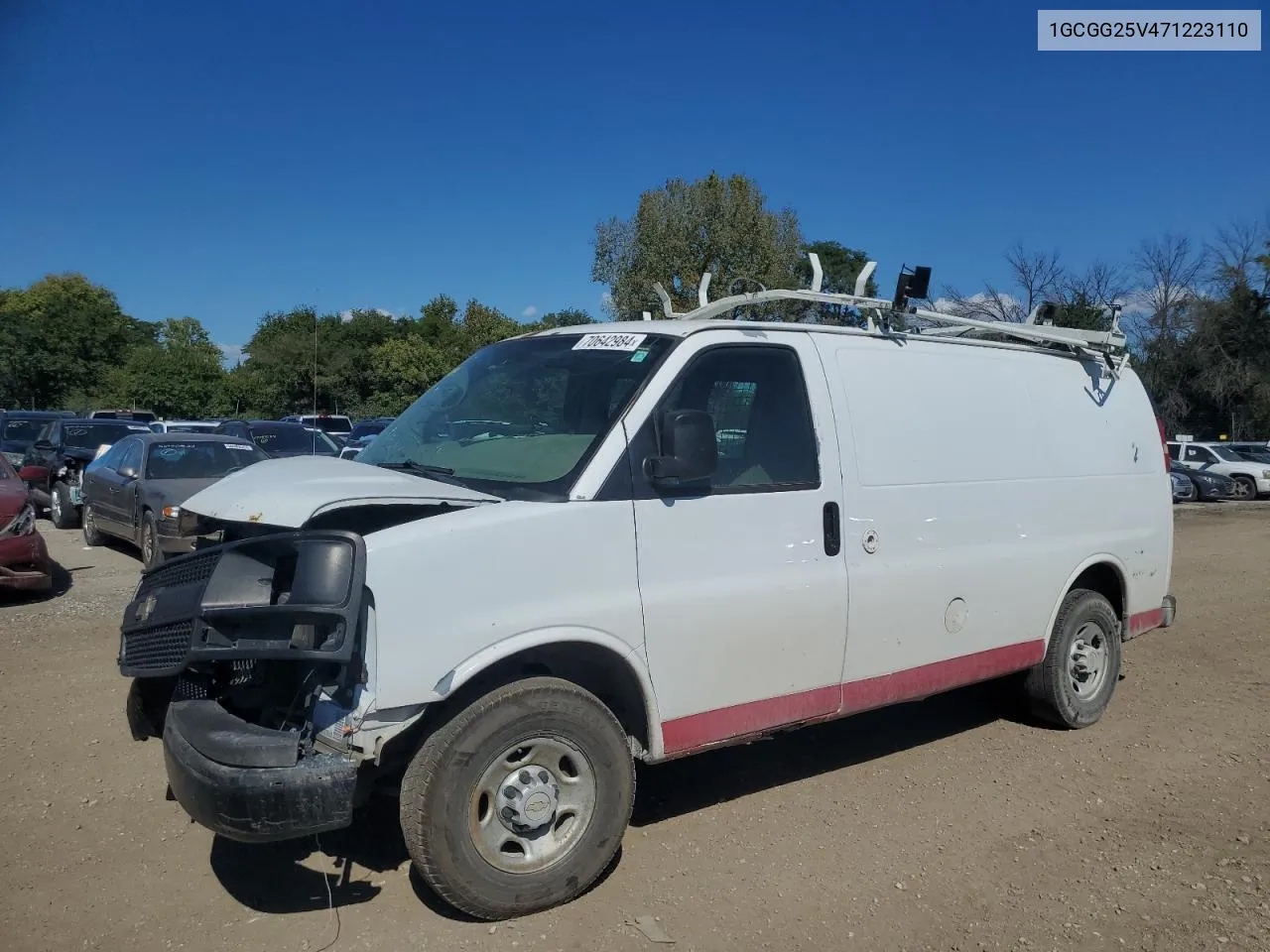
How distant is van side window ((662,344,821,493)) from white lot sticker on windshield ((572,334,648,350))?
0.30m

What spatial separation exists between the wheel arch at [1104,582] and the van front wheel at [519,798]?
10.4ft

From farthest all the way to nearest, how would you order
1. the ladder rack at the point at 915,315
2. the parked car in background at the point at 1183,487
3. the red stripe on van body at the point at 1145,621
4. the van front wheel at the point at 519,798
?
A: the parked car in background at the point at 1183,487
the red stripe on van body at the point at 1145,621
the ladder rack at the point at 915,315
the van front wheel at the point at 519,798

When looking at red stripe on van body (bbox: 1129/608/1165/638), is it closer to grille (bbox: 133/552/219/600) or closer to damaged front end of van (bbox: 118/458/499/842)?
damaged front end of van (bbox: 118/458/499/842)

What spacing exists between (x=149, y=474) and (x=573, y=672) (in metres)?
9.16

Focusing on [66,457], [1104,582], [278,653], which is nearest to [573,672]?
[278,653]

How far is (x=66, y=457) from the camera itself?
15594 millimetres

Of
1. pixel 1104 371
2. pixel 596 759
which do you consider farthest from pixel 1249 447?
pixel 596 759

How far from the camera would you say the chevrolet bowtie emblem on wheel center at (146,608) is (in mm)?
3678

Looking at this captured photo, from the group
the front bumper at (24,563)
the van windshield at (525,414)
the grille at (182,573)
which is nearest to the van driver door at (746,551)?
the van windshield at (525,414)

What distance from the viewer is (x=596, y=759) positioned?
12.1ft

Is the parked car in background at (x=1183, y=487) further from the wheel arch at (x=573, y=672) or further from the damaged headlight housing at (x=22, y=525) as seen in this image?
the wheel arch at (x=573, y=672)

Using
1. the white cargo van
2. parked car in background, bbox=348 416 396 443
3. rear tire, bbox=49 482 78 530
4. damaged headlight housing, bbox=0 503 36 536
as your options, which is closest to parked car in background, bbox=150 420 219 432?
parked car in background, bbox=348 416 396 443

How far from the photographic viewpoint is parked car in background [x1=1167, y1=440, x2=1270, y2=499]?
27.4 meters

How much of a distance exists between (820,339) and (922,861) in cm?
237
